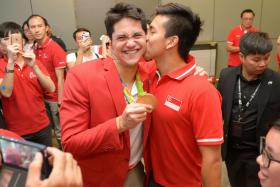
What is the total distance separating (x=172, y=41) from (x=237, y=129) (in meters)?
1.06

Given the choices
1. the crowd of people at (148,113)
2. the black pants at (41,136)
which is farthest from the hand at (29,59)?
the crowd of people at (148,113)

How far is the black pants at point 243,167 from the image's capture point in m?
2.25

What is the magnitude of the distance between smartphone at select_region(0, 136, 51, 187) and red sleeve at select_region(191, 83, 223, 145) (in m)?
0.84

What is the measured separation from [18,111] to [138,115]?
1.71 m

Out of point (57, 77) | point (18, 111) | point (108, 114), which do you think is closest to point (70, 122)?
point (108, 114)

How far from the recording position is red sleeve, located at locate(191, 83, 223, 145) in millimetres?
1412

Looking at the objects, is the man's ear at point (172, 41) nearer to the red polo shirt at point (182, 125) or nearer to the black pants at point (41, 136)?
the red polo shirt at point (182, 125)

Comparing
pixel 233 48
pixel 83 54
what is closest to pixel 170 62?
pixel 83 54

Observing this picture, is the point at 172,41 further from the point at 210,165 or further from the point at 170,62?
the point at 210,165

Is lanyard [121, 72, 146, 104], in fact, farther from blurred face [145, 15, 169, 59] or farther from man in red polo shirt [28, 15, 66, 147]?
man in red polo shirt [28, 15, 66, 147]

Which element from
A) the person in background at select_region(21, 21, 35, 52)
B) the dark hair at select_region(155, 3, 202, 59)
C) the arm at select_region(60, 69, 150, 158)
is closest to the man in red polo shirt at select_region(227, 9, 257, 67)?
the person in background at select_region(21, 21, 35, 52)

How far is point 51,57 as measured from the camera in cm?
366

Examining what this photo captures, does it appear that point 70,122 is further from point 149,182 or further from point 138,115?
point 149,182

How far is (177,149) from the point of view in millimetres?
1541
